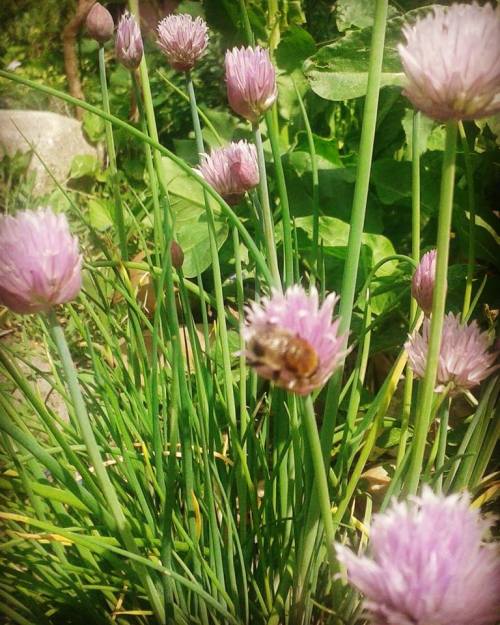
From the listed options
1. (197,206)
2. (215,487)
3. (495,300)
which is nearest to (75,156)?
(197,206)

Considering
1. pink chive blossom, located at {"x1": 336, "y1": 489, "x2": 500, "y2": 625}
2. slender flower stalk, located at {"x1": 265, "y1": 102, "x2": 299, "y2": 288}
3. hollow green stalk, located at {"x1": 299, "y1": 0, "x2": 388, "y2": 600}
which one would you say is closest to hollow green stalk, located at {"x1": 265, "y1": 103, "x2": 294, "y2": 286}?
slender flower stalk, located at {"x1": 265, "y1": 102, "x2": 299, "y2": 288}

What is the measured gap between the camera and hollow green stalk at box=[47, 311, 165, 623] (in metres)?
0.47

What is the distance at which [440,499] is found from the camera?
406 millimetres

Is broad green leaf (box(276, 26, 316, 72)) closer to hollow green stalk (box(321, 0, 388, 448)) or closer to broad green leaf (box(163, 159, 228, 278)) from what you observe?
broad green leaf (box(163, 159, 228, 278))

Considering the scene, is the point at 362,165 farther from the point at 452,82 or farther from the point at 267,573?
the point at 267,573

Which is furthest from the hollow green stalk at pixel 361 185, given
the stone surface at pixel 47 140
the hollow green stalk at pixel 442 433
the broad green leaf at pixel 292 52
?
the stone surface at pixel 47 140

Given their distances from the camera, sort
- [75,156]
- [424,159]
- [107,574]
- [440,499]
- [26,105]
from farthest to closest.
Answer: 1. [26,105]
2. [75,156]
3. [424,159]
4. [107,574]
5. [440,499]

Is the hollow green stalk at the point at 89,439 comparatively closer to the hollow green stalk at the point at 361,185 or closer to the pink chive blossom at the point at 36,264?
the pink chive blossom at the point at 36,264

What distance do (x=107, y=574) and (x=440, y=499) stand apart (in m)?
0.40

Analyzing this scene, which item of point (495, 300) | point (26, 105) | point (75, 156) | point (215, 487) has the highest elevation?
point (26, 105)

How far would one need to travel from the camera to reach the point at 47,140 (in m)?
2.23

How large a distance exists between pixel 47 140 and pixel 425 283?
193cm

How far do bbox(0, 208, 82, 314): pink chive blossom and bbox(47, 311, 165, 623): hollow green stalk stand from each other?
0.06 ft

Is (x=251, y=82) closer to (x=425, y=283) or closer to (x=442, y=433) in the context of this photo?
(x=425, y=283)
